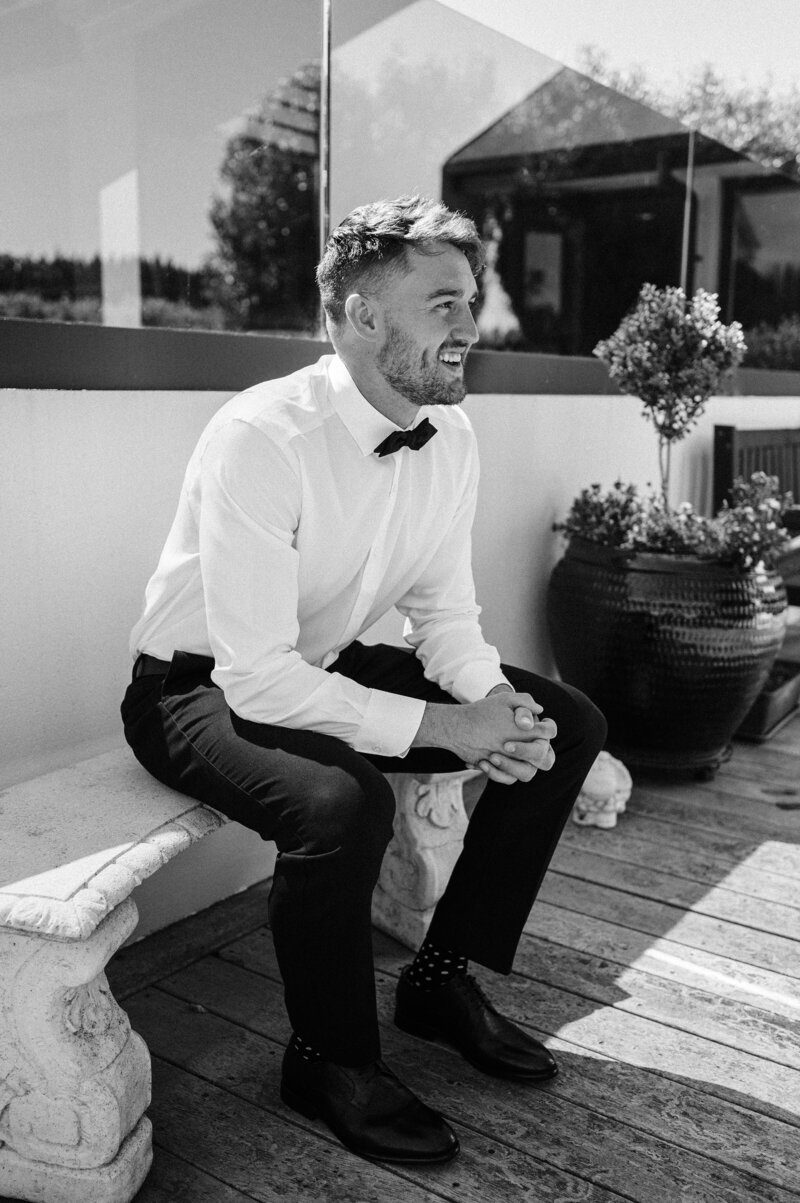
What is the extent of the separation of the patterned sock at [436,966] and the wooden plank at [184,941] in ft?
1.70

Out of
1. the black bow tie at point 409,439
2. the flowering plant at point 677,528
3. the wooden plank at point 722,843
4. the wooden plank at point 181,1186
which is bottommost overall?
the wooden plank at point 181,1186

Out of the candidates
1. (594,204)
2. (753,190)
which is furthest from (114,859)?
(753,190)

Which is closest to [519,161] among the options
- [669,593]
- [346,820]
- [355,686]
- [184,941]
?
[669,593]

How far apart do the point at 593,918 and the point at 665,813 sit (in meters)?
0.68

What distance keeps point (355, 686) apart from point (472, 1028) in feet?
2.03

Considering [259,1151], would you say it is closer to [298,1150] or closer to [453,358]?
[298,1150]

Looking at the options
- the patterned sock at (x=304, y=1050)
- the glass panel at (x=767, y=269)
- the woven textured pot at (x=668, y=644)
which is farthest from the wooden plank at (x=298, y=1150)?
the glass panel at (x=767, y=269)

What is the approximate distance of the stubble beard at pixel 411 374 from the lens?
6.30ft

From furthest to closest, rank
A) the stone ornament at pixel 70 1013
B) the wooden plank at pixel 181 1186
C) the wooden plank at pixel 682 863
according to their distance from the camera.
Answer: the wooden plank at pixel 682 863, the wooden plank at pixel 181 1186, the stone ornament at pixel 70 1013

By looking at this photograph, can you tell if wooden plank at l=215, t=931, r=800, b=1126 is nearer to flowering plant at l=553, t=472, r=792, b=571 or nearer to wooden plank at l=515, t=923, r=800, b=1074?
wooden plank at l=515, t=923, r=800, b=1074

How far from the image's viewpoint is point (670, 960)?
7.54 feet

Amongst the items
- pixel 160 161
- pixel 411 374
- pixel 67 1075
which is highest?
pixel 160 161

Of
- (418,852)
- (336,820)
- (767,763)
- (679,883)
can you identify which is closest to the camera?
(336,820)

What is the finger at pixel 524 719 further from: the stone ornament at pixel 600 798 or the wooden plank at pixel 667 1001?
the stone ornament at pixel 600 798
